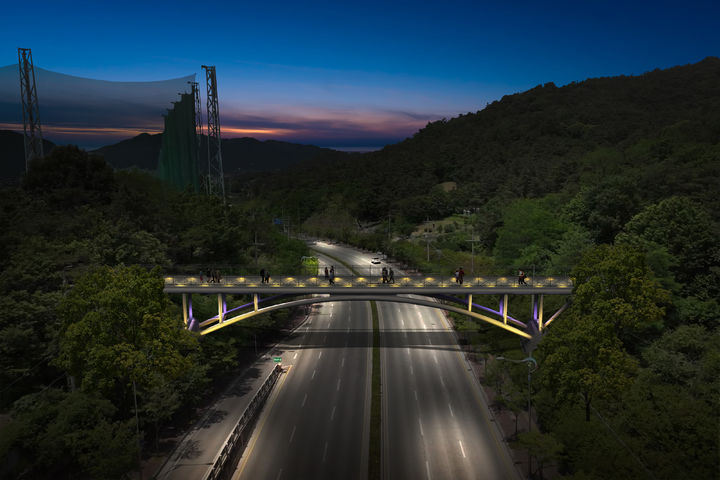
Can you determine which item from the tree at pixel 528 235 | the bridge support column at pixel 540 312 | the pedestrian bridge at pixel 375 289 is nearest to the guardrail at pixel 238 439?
the pedestrian bridge at pixel 375 289

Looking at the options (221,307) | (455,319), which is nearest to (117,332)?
(221,307)

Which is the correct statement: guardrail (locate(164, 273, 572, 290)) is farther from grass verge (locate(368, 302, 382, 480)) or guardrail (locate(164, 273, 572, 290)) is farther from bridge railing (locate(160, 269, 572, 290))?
grass verge (locate(368, 302, 382, 480))

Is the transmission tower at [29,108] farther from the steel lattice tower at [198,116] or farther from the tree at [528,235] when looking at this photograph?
the tree at [528,235]

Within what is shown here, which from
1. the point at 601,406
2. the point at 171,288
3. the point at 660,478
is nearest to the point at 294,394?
the point at 171,288

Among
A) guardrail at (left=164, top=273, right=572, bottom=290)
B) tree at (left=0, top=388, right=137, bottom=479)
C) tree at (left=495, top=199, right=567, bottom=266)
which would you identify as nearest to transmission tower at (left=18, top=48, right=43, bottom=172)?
guardrail at (left=164, top=273, right=572, bottom=290)

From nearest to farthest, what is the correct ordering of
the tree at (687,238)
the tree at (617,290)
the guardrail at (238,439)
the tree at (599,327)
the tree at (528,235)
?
the tree at (599,327)
the guardrail at (238,439)
the tree at (617,290)
the tree at (687,238)
the tree at (528,235)

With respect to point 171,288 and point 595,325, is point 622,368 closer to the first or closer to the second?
point 595,325
